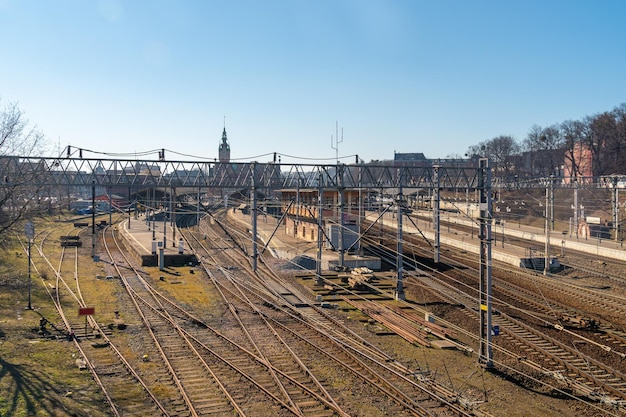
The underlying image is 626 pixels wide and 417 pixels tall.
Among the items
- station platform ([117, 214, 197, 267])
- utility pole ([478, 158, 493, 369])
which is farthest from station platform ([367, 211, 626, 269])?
station platform ([117, 214, 197, 267])

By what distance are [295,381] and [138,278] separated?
15.3 metres

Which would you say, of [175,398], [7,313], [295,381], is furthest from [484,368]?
[7,313]

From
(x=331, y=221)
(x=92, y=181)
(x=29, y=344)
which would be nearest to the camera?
(x=29, y=344)

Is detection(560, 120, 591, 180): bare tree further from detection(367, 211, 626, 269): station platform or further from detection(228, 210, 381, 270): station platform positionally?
detection(228, 210, 381, 270): station platform

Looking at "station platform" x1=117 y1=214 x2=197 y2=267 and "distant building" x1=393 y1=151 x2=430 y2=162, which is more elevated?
"distant building" x1=393 y1=151 x2=430 y2=162

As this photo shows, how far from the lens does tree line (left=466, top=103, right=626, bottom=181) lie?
2253 inches

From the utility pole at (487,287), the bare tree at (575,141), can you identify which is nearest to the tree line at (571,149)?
the bare tree at (575,141)

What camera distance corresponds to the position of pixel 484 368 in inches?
516

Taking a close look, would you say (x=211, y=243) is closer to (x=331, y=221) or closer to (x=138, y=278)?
(x=331, y=221)

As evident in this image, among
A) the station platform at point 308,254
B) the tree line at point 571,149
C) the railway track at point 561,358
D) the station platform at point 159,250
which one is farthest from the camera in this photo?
the tree line at point 571,149

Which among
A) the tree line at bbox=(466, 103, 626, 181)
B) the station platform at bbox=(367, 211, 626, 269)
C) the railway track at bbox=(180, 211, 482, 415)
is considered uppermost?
the tree line at bbox=(466, 103, 626, 181)

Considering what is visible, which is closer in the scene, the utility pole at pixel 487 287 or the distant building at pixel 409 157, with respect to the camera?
the utility pole at pixel 487 287

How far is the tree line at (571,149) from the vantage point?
57.2m

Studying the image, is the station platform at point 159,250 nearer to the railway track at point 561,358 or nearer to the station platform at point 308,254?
the station platform at point 308,254
